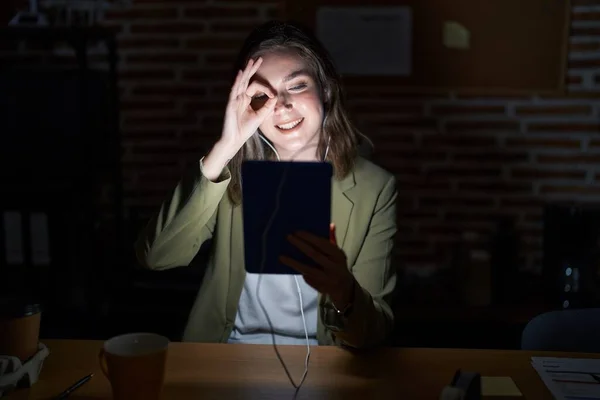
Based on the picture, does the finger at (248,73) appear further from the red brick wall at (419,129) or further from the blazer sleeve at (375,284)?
the red brick wall at (419,129)

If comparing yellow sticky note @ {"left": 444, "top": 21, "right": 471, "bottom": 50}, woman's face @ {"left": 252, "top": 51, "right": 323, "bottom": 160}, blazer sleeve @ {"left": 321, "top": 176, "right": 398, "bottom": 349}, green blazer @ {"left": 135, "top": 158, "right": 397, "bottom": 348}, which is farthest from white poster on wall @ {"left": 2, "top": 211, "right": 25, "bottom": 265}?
yellow sticky note @ {"left": 444, "top": 21, "right": 471, "bottom": 50}

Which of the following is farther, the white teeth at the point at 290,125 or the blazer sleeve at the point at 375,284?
the white teeth at the point at 290,125

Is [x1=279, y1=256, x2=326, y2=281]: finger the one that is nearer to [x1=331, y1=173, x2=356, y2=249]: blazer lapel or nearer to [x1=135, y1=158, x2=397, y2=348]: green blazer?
[x1=135, y1=158, x2=397, y2=348]: green blazer

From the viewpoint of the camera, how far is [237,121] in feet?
4.18

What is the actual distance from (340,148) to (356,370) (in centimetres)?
61

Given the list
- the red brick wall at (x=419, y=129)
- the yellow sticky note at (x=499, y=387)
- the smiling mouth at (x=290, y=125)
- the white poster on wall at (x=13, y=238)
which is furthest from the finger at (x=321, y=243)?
the white poster on wall at (x=13, y=238)

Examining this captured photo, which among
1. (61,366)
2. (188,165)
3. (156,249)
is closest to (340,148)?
→ (156,249)

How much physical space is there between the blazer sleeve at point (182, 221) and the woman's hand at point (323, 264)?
317 millimetres

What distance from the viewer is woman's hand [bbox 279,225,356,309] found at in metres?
0.97

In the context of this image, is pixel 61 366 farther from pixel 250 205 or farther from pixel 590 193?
pixel 590 193

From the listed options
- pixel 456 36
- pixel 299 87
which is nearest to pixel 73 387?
pixel 299 87

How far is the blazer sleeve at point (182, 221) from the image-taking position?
1.24m

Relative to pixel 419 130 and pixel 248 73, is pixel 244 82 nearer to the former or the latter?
pixel 248 73

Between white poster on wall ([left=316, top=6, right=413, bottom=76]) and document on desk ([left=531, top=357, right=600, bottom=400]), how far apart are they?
5.58ft
